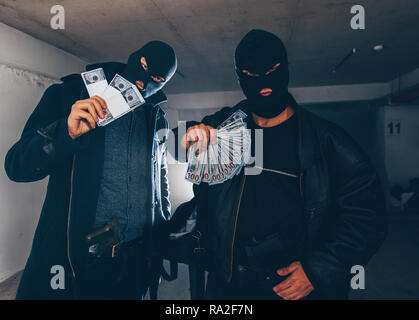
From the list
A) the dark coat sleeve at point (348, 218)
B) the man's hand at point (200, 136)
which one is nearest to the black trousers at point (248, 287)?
the dark coat sleeve at point (348, 218)

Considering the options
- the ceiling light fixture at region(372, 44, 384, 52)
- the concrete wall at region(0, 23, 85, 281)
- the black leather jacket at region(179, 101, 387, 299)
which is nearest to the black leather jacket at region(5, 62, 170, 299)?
the black leather jacket at region(179, 101, 387, 299)

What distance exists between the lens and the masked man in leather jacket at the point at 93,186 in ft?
3.18

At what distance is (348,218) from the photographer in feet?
3.13

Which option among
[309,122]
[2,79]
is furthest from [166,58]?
[2,79]

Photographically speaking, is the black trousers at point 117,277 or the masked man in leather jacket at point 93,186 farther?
the black trousers at point 117,277

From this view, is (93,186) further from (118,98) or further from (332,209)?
(332,209)

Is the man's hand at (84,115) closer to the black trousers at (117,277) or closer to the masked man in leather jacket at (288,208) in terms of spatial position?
the masked man in leather jacket at (288,208)

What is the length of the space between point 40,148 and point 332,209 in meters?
1.17

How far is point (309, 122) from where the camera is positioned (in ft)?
3.31

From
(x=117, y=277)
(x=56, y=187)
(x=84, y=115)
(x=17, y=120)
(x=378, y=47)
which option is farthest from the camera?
(x=378, y=47)

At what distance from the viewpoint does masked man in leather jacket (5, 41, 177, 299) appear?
0.97 metres

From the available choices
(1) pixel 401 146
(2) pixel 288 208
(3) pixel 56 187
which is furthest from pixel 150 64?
(1) pixel 401 146
